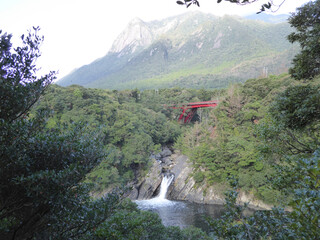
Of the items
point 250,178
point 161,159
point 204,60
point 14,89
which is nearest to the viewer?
point 14,89

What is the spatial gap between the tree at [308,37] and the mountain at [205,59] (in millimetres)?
55929

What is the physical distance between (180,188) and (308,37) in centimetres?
1787

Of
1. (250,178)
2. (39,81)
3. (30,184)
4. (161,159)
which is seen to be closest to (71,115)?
(161,159)

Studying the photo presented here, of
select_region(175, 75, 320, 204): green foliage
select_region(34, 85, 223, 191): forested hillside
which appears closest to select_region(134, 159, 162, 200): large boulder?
select_region(34, 85, 223, 191): forested hillside

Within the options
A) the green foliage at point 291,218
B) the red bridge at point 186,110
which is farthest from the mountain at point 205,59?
the green foliage at point 291,218

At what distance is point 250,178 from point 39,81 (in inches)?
635

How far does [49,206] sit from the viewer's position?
10.2 feet

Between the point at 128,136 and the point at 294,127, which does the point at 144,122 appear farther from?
the point at 294,127

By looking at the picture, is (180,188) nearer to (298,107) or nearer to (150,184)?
(150,184)

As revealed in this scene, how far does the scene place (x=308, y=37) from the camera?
16.2 ft

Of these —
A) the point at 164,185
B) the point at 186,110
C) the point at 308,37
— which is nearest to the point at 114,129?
the point at 164,185

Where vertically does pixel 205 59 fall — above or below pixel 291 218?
below

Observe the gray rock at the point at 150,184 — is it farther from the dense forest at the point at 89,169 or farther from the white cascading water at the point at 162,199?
the dense forest at the point at 89,169

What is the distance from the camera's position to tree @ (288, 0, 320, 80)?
180 inches
